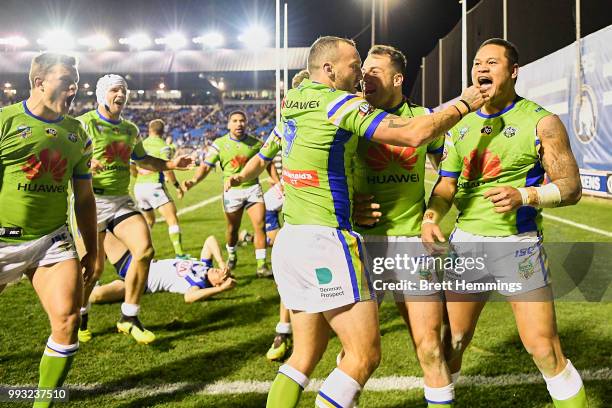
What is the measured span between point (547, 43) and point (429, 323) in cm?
1676

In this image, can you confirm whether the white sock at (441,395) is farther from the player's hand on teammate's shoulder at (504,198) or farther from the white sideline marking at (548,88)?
the white sideline marking at (548,88)

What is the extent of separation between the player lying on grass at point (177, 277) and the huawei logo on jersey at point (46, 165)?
100 inches

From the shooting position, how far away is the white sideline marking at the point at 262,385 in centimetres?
414

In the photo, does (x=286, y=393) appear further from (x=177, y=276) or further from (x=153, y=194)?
(x=153, y=194)

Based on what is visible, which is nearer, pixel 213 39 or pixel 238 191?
pixel 238 191

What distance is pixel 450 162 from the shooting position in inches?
Answer: 137

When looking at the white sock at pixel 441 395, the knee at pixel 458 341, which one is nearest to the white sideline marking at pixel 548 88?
the knee at pixel 458 341

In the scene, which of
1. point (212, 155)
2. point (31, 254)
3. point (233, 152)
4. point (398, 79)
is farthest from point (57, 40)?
point (398, 79)

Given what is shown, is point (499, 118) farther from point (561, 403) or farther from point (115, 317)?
point (115, 317)

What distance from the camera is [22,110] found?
366cm

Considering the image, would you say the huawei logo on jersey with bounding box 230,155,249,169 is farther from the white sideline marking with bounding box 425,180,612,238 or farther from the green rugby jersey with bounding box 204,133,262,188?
the white sideline marking with bounding box 425,180,612,238

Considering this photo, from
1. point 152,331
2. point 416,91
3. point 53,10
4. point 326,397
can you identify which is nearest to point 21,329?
point 152,331

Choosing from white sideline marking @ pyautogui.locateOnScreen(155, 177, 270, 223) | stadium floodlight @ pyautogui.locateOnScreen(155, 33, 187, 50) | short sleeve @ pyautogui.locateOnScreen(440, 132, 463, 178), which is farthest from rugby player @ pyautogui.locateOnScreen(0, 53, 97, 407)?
stadium floodlight @ pyautogui.locateOnScreen(155, 33, 187, 50)

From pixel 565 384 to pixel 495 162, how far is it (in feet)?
4.32
